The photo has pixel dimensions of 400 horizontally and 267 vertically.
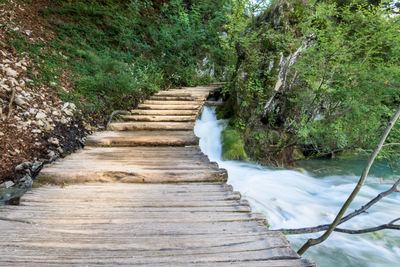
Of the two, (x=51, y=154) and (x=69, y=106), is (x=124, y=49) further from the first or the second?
(x=51, y=154)

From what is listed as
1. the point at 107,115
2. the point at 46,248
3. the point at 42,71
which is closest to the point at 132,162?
the point at 46,248

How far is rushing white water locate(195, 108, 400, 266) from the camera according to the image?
352 centimetres

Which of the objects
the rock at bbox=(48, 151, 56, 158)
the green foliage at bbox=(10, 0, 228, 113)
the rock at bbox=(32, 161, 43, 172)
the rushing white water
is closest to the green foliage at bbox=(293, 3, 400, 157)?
the rushing white water

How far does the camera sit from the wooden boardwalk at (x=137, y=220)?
56.1 inches

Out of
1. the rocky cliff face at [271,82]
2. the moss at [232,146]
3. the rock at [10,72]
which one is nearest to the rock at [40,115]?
the rock at [10,72]

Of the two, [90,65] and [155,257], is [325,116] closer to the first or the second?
[155,257]

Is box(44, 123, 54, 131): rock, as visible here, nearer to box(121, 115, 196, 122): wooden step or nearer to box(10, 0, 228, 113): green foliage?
box(10, 0, 228, 113): green foliage

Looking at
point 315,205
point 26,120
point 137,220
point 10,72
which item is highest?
point 10,72

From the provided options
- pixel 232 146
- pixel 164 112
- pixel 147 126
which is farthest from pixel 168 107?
pixel 232 146

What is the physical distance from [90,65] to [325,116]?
6.83 metres

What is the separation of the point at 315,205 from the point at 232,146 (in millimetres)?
2390

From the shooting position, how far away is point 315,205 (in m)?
4.74

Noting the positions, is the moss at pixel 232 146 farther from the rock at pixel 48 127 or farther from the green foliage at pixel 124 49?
the rock at pixel 48 127

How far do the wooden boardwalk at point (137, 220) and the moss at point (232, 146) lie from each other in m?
2.88
